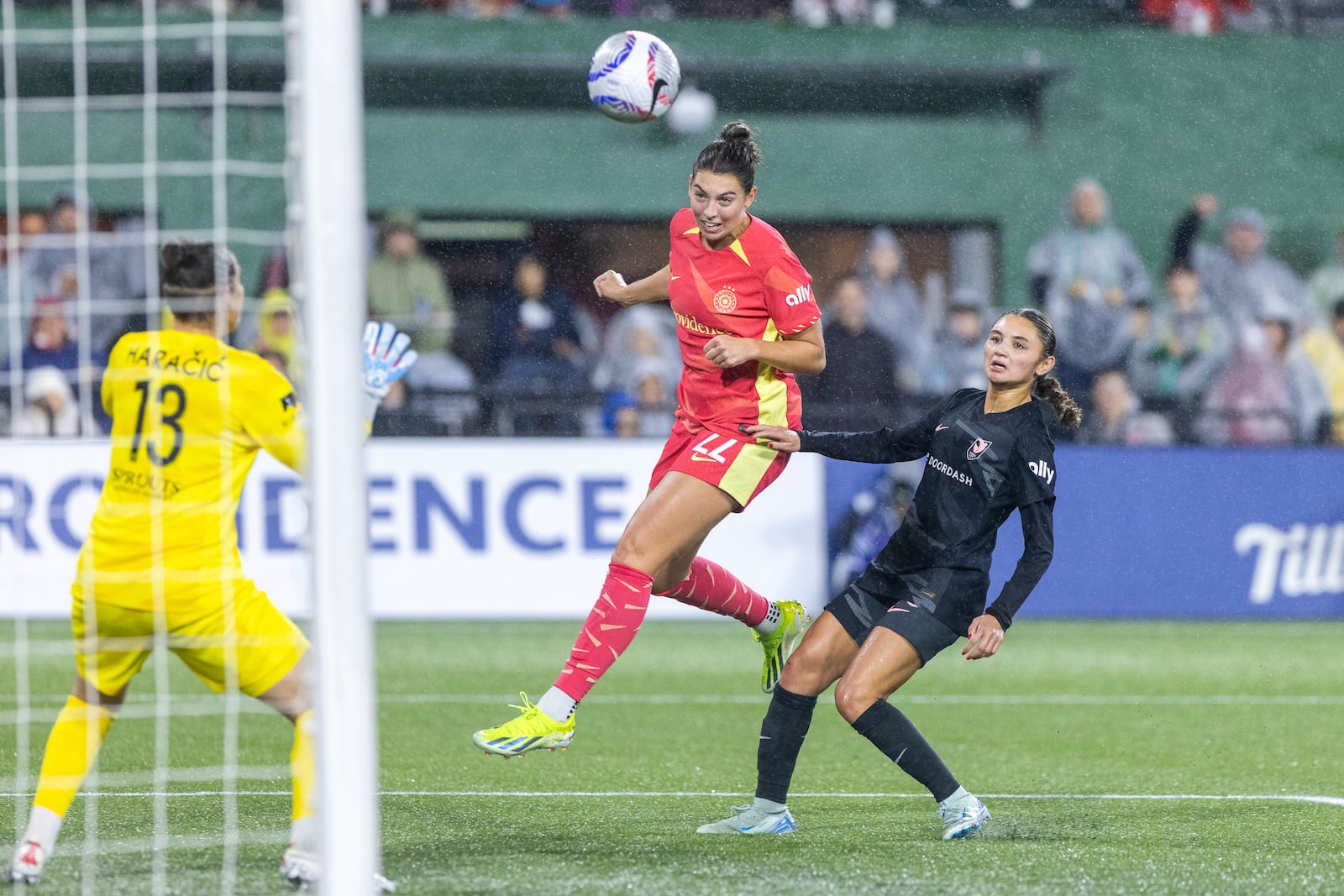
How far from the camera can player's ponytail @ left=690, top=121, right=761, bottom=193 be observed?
18.4ft

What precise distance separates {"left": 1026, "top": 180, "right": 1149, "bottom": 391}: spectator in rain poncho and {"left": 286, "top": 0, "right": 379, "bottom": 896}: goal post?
1039 centimetres

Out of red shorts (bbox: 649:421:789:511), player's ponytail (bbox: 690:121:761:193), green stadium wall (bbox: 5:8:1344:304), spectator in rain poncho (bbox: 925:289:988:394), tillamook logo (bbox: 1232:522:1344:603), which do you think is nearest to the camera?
player's ponytail (bbox: 690:121:761:193)

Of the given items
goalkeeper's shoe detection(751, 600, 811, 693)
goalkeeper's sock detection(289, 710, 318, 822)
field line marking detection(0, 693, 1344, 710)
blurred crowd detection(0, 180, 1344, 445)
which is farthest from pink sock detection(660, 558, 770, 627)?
blurred crowd detection(0, 180, 1344, 445)

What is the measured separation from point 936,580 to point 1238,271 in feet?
33.4

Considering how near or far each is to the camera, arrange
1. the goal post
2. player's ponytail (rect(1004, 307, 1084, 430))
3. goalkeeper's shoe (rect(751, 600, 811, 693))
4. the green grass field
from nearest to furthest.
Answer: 1. the goal post
2. the green grass field
3. player's ponytail (rect(1004, 307, 1084, 430))
4. goalkeeper's shoe (rect(751, 600, 811, 693))

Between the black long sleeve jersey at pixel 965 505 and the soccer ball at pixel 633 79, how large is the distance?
152 centimetres

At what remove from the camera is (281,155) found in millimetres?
15570

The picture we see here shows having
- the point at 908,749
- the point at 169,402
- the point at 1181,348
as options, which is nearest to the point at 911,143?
the point at 1181,348

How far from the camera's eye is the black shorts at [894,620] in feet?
17.8

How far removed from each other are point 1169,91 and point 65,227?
10.7 metres

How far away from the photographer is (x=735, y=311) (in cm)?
580

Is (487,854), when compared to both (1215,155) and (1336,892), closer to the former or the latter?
(1336,892)

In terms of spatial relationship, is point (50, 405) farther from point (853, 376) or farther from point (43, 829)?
point (43, 829)

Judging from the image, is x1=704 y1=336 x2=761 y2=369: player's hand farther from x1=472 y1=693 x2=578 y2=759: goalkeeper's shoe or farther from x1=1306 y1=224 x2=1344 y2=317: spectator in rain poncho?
x1=1306 y1=224 x2=1344 y2=317: spectator in rain poncho
